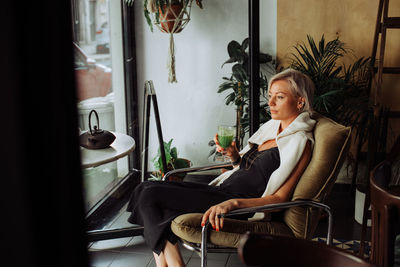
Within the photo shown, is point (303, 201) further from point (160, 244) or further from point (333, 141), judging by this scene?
point (160, 244)

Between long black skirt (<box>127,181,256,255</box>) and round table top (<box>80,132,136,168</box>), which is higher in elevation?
round table top (<box>80,132,136,168</box>)

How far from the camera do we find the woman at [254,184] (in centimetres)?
195

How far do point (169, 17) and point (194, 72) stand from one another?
0.44m

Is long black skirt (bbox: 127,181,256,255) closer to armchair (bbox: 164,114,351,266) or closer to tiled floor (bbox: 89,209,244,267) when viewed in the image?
armchair (bbox: 164,114,351,266)

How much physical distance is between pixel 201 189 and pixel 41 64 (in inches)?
75.1

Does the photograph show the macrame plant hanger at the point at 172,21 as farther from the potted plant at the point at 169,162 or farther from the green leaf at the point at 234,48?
the potted plant at the point at 169,162

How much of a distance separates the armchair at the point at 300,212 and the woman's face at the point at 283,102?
6.4 inches

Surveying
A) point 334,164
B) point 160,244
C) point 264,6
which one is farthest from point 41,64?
point 264,6

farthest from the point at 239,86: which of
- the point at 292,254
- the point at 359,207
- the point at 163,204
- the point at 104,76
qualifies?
the point at 292,254

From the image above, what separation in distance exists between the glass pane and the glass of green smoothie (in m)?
0.66

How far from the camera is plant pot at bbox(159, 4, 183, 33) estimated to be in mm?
2694

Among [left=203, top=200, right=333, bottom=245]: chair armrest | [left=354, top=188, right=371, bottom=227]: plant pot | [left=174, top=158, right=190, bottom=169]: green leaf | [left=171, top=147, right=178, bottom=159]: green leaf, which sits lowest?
Answer: [left=354, top=188, right=371, bottom=227]: plant pot

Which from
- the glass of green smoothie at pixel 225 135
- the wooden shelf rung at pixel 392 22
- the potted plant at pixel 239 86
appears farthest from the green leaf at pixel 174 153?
the wooden shelf rung at pixel 392 22

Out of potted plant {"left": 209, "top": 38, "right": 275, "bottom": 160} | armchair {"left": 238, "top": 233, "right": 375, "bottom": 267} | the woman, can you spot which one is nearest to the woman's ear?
the woman
